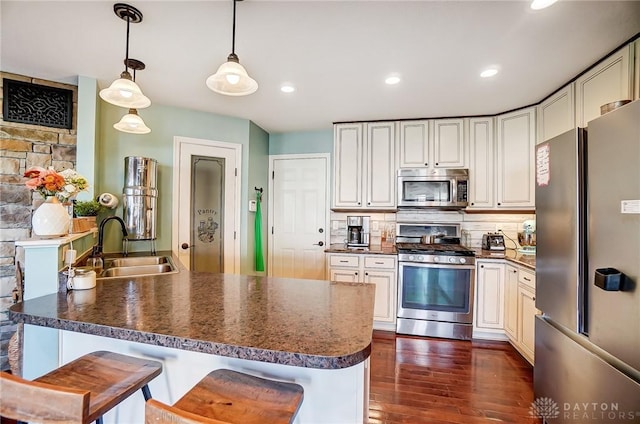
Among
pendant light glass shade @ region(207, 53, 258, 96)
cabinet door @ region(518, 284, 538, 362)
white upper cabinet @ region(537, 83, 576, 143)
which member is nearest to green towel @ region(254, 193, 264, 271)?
pendant light glass shade @ region(207, 53, 258, 96)

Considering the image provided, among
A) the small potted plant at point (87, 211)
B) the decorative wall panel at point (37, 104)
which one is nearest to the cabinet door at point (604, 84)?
the small potted plant at point (87, 211)

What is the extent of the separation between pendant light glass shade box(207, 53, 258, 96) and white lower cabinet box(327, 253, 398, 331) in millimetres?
2230

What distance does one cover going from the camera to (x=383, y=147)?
11.4 feet

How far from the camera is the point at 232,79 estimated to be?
55.7 inches

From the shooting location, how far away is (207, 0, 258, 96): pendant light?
1.37 m

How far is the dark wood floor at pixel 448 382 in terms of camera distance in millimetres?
1861

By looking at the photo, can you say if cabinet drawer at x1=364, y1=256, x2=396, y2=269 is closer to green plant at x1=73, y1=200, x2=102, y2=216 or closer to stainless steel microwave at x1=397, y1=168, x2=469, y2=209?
stainless steel microwave at x1=397, y1=168, x2=469, y2=209

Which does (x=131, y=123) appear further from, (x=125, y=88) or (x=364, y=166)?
(x=364, y=166)

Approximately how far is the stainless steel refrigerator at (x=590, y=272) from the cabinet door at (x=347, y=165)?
200 cm

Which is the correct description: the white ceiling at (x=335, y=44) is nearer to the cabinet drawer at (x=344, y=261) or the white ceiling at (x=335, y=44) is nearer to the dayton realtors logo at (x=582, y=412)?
the cabinet drawer at (x=344, y=261)

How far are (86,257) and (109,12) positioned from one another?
1.60 meters

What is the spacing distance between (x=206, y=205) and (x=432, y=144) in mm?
2735

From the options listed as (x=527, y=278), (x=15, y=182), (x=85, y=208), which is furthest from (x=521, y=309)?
(x=15, y=182)

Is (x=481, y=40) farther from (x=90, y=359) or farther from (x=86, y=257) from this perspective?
(x=86, y=257)
